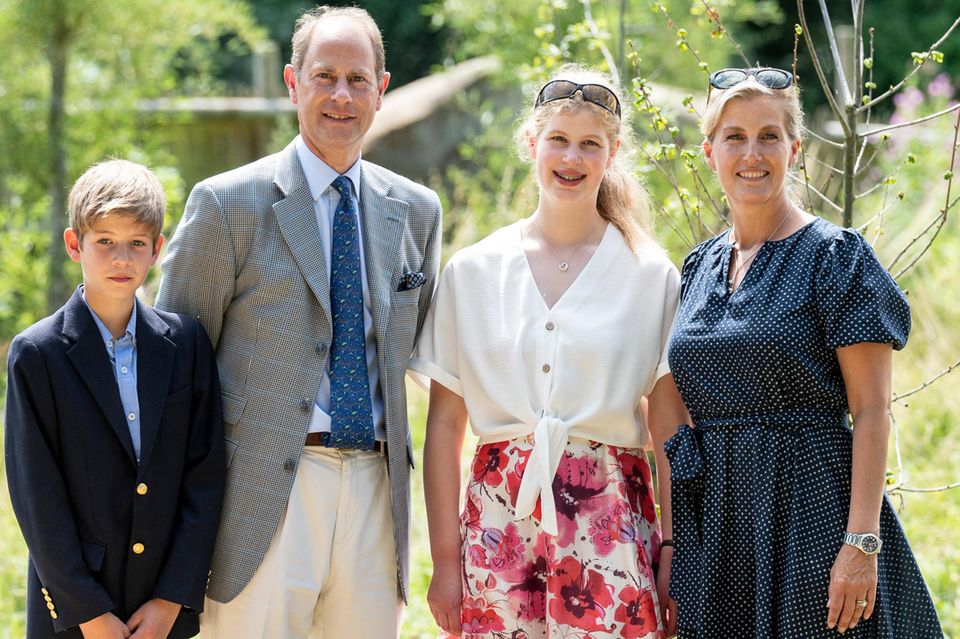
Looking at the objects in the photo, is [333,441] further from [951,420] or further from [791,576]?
[951,420]

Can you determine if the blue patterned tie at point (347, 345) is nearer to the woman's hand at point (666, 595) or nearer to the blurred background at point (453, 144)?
the woman's hand at point (666, 595)

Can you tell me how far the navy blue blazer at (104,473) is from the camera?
2562mm

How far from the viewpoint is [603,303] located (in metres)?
2.96

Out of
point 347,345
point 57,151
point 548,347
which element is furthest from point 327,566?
point 57,151

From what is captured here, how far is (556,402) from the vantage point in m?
2.87

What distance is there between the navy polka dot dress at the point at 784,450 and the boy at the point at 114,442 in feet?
3.94

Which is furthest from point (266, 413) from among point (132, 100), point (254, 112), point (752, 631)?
point (254, 112)

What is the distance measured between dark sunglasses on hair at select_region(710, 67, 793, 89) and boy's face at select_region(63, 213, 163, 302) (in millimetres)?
1482

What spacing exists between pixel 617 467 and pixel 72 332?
1.39m

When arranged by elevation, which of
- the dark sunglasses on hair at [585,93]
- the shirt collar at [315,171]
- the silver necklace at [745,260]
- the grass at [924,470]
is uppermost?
the dark sunglasses on hair at [585,93]

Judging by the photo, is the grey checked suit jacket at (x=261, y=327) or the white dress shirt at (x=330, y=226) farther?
the white dress shirt at (x=330, y=226)

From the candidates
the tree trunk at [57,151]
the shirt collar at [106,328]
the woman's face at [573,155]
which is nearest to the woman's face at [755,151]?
the woman's face at [573,155]

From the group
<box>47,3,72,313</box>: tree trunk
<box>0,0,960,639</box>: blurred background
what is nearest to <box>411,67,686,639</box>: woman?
<box>0,0,960,639</box>: blurred background

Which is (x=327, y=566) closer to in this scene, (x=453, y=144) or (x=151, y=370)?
(x=151, y=370)
